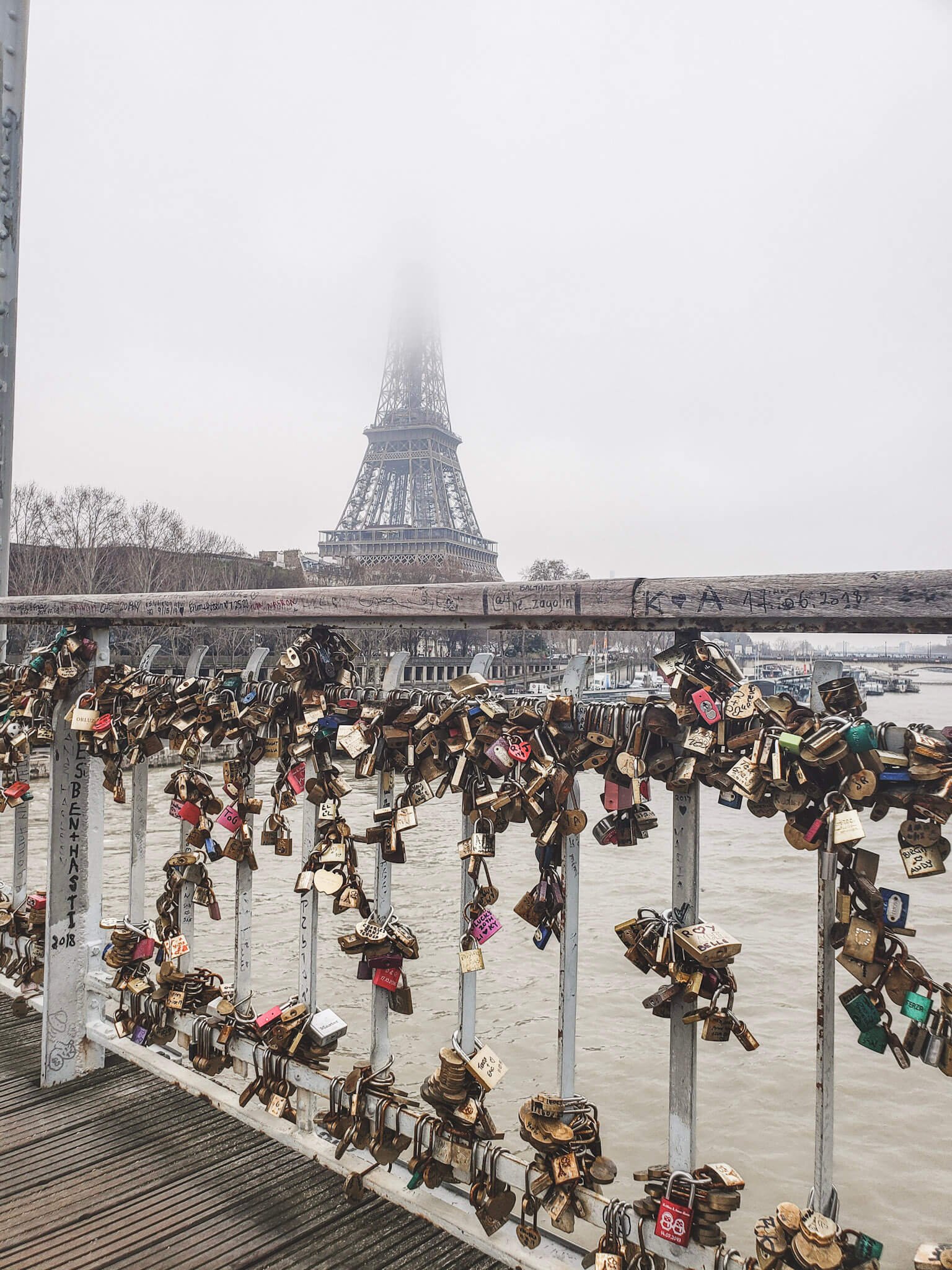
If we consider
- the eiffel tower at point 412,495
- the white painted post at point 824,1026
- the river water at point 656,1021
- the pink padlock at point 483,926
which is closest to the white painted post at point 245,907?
the pink padlock at point 483,926

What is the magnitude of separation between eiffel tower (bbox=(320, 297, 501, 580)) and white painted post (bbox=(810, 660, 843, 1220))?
58.0 meters

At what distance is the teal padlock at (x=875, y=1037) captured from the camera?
1463mm

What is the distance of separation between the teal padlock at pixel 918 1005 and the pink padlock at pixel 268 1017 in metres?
1.69

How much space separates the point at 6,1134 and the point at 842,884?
261 centimetres

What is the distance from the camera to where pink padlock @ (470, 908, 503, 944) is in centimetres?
199

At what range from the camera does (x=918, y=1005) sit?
143cm

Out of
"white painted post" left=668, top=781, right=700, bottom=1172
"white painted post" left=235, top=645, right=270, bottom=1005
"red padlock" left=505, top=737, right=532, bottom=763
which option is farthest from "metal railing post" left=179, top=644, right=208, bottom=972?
"white painted post" left=668, top=781, right=700, bottom=1172

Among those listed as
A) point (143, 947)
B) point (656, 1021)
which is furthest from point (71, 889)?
point (656, 1021)

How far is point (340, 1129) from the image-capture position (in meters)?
2.29

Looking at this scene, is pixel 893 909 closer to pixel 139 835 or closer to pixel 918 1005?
pixel 918 1005

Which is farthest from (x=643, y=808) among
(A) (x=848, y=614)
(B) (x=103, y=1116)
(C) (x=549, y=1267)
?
(B) (x=103, y=1116)

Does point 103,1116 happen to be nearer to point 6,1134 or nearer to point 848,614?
point 6,1134

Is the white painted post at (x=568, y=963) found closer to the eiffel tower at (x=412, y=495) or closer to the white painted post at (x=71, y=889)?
the white painted post at (x=71, y=889)

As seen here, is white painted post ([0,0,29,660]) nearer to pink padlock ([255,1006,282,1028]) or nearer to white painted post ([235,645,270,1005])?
white painted post ([235,645,270,1005])
